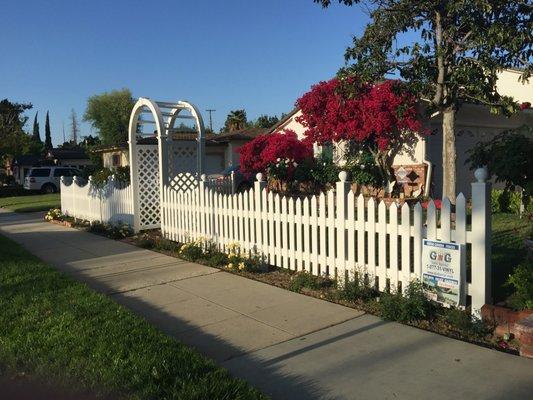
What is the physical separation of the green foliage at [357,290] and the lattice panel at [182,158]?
6586 millimetres

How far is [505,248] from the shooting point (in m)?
8.02

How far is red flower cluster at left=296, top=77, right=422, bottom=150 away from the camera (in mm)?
14961

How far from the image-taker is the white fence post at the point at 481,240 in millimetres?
4836

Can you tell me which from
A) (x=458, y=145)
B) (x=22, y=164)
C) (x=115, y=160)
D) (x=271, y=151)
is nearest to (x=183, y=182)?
(x=271, y=151)

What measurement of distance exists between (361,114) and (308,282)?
10087 millimetres

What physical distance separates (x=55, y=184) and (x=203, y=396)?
111 ft

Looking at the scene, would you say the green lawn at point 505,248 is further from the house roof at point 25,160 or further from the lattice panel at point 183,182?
the house roof at point 25,160

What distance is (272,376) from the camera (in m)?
Result: 4.00

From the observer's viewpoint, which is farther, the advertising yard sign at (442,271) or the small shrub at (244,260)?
the small shrub at (244,260)

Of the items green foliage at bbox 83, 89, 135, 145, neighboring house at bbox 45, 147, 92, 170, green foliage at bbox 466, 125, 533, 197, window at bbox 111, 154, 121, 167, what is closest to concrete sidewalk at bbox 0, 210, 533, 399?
green foliage at bbox 466, 125, 533, 197

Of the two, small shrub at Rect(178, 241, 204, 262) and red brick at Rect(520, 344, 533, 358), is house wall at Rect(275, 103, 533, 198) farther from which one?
red brick at Rect(520, 344, 533, 358)

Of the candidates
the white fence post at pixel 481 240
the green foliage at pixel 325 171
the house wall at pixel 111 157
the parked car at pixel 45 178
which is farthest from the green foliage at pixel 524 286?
the parked car at pixel 45 178

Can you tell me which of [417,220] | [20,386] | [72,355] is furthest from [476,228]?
[20,386]

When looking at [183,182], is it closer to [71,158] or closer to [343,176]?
[343,176]
